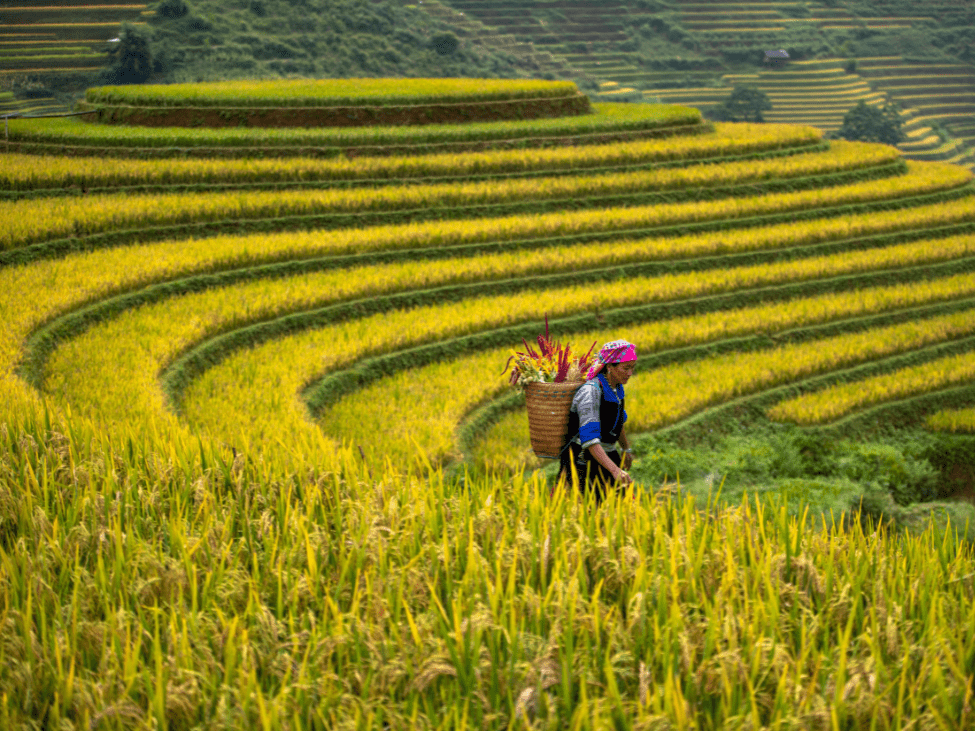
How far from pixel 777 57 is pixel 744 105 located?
10717 millimetres

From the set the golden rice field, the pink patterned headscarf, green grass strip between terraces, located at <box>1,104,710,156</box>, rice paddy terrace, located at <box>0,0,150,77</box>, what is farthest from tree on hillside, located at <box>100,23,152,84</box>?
the pink patterned headscarf

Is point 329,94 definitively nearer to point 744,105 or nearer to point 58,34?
point 58,34

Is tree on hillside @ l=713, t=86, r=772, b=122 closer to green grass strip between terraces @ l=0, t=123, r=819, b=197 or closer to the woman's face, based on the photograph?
green grass strip between terraces @ l=0, t=123, r=819, b=197

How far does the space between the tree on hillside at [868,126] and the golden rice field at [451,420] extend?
83.1ft

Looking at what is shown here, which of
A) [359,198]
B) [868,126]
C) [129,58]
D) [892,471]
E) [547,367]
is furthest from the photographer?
[868,126]

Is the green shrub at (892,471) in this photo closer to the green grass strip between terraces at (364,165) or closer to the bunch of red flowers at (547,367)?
the bunch of red flowers at (547,367)

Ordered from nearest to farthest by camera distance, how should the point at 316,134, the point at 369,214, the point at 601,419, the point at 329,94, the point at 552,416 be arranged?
1. the point at 601,419
2. the point at 552,416
3. the point at 369,214
4. the point at 316,134
5. the point at 329,94

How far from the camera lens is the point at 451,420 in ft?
24.7

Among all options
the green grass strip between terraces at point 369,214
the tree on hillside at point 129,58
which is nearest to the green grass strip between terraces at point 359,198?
the green grass strip between terraces at point 369,214

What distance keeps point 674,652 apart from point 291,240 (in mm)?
9819

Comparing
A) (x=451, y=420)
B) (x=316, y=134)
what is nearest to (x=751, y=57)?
(x=316, y=134)

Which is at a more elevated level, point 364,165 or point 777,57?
point 777,57

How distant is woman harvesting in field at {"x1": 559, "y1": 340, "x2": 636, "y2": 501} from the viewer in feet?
13.9

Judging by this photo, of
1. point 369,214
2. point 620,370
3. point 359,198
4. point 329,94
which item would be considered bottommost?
point 369,214
